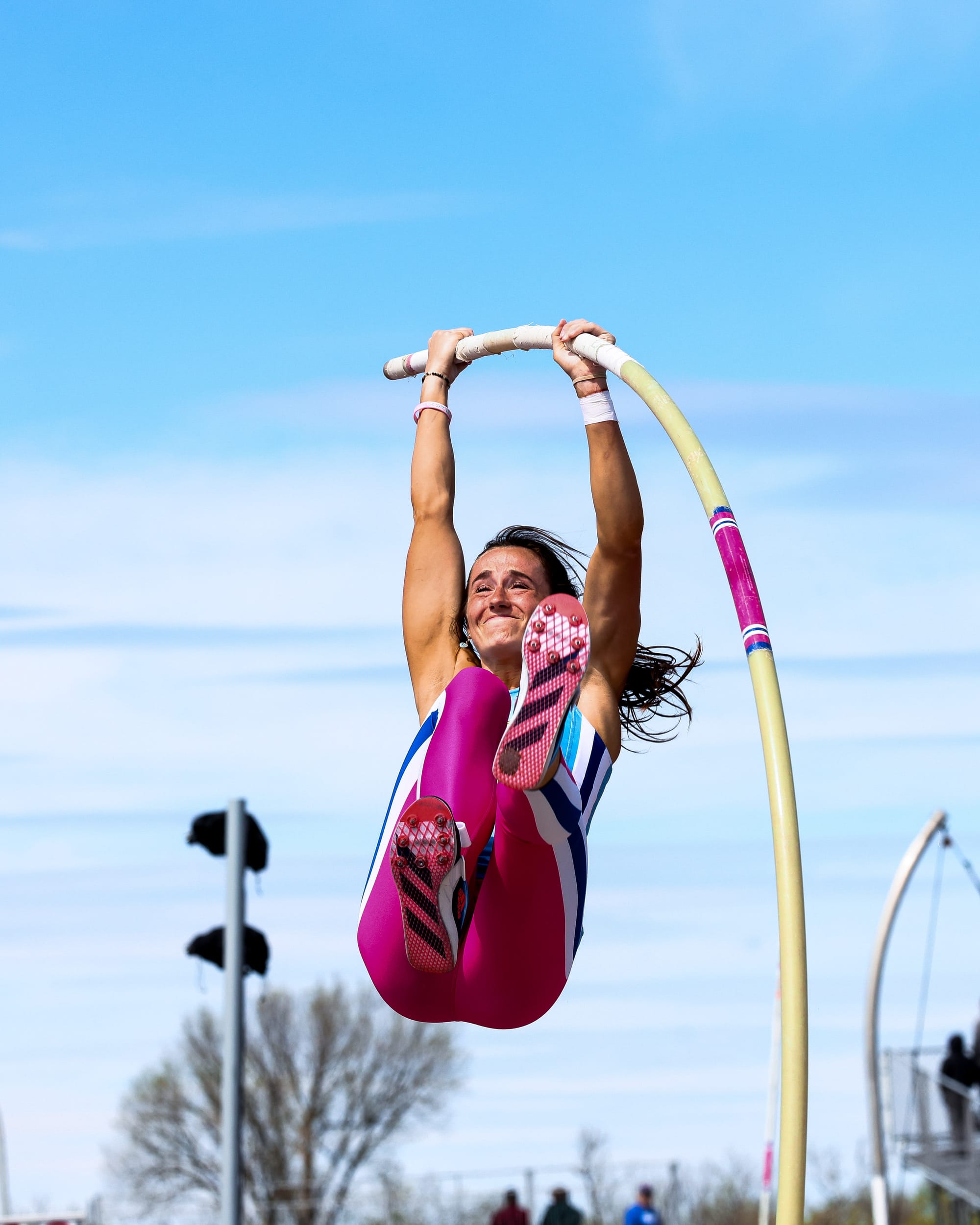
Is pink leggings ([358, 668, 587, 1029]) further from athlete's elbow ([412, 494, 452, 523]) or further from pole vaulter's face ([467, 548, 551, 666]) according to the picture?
athlete's elbow ([412, 494, 452, 523])

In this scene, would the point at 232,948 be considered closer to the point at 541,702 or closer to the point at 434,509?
the point at 434,509

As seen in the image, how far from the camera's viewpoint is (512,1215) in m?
20.2

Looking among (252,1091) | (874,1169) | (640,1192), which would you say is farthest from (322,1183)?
(874,1169)

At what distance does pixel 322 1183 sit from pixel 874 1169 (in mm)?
17562

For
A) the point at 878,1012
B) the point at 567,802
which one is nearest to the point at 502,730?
the point at 567,802

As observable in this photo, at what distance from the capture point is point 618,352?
266 inches

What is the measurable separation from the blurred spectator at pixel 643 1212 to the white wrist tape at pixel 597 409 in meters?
14.7

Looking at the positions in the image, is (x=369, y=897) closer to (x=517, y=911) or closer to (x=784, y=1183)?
(x=517, y=911)

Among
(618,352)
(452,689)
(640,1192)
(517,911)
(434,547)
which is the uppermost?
(618,352)

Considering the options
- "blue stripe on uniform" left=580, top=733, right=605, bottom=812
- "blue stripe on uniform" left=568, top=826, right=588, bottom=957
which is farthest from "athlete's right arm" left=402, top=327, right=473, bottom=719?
"blue stripe on uniform" left=568, top=826, right=588, bottom=957

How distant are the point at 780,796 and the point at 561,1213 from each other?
50.8ft

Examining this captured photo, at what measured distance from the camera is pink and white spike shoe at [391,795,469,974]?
18.7 ft

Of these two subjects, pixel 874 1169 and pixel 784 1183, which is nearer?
pixel 784 1183

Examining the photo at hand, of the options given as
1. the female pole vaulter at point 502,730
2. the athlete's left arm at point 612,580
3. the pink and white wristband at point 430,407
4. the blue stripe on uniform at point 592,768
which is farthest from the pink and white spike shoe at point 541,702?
the pink and white wristband at point 430,407
